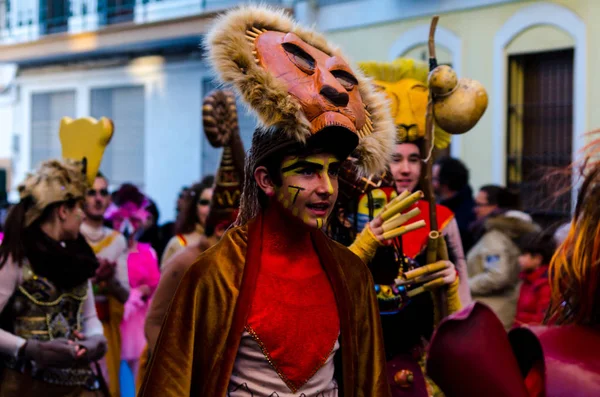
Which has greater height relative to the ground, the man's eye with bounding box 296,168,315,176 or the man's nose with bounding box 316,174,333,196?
the man's eye with bounding box 296,168,315,176

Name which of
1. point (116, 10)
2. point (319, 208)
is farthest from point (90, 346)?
point (116, 10)

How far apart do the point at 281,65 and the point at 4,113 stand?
60.8 ft

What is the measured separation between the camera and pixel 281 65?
2.82 m

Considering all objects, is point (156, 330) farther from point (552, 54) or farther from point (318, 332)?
point (552, 54)

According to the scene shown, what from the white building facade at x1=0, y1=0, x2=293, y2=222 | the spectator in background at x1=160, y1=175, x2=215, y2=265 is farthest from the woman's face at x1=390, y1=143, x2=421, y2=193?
the white building facade at x1=0, y1=0, x2=293, y2=222

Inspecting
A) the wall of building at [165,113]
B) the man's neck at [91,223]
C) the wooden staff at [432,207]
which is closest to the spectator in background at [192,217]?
the man's neck at [91,223]

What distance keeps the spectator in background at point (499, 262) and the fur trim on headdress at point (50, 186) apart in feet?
10.2

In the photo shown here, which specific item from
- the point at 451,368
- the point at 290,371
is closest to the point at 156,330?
the point at 290,371

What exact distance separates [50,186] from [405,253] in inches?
75.2

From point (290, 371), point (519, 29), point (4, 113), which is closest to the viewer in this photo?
point (290, 371)

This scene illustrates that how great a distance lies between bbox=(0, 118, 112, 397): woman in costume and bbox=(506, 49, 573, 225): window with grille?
22.2 feet

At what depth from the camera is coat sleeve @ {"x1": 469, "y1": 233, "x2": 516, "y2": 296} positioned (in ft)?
21.9

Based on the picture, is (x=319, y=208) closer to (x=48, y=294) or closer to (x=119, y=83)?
(x=48, y=294)

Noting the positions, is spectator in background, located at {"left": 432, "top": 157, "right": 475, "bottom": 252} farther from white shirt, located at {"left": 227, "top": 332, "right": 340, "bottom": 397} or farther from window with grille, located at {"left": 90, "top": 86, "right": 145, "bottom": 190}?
window with grille, located at {"left": 90, "top": 86, "right": 145, "bottom": 190}
